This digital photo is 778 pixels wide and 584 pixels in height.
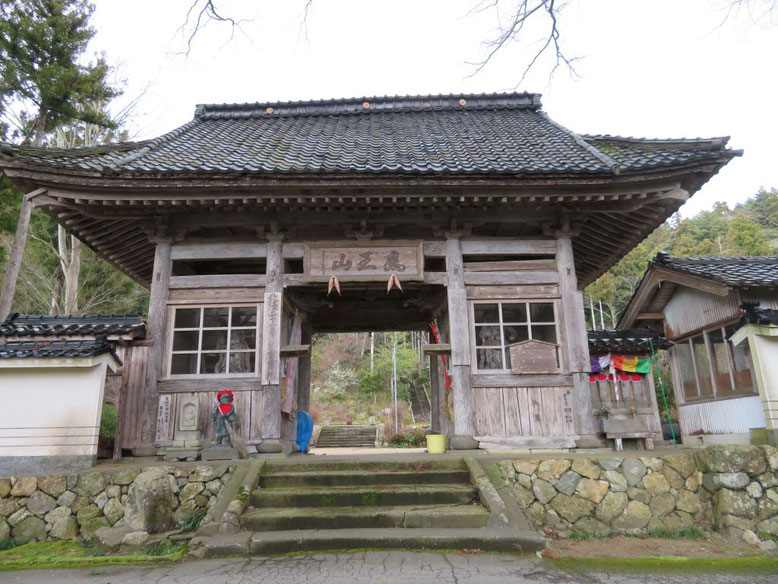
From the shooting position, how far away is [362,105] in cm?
1321

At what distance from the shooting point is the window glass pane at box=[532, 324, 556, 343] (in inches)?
329

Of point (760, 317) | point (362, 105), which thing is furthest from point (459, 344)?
point (362, 105)

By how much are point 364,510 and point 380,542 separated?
0.66 m

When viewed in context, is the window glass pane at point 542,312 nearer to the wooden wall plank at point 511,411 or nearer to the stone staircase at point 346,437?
the wooden wall plank at point 511,411

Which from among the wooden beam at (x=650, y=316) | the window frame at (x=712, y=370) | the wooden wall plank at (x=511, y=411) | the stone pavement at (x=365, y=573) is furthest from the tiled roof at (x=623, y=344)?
the stone pavement at (x=365, y=573)

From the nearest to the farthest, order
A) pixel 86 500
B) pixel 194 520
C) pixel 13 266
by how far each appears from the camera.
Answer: pixel 194 520 < pixel 86 500 < pixel 13 266

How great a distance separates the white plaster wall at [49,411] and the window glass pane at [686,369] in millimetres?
12401

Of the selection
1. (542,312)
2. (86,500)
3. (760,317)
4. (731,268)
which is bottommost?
(86,500)

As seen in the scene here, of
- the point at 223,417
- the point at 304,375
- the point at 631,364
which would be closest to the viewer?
the point at 223,417

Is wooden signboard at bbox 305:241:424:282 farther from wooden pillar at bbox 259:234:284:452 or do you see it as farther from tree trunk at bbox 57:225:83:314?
tree trunk at bbox 57:225:83:314

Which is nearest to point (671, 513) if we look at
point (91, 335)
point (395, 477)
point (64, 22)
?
point (395, 477)

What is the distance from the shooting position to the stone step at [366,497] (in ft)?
19.4

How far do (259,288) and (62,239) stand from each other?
1477 cm

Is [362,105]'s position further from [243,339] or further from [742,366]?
[742,366]
